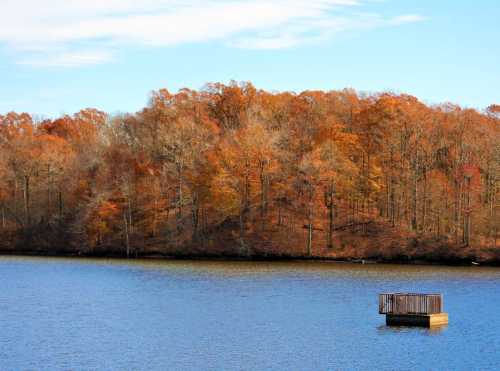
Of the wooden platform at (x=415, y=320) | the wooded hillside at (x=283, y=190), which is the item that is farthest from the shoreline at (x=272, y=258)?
the wooden platform at (x=415, y=320)

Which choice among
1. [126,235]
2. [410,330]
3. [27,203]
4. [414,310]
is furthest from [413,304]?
[27,203]

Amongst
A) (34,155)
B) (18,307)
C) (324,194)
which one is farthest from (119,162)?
(18,307)

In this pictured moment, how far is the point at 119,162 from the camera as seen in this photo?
133500 mm

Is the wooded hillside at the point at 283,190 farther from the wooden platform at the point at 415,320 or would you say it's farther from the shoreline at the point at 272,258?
the wooden platform at the point at 415,320

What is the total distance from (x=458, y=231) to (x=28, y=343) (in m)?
75.2

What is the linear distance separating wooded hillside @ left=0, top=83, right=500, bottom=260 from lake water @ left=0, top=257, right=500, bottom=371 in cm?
1965

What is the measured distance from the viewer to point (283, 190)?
119 meters

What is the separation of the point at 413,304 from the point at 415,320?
42.7 inches

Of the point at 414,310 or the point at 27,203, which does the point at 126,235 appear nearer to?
the point at 27,203

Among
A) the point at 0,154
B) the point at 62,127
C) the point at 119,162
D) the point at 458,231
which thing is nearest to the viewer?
the point at 458,231

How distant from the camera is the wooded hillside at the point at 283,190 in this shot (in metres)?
111

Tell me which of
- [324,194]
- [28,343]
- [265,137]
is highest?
[265,137]

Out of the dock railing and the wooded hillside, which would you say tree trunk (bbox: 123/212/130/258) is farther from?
the dock railing

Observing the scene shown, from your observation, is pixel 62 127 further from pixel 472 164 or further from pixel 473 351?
pixel 473 351
